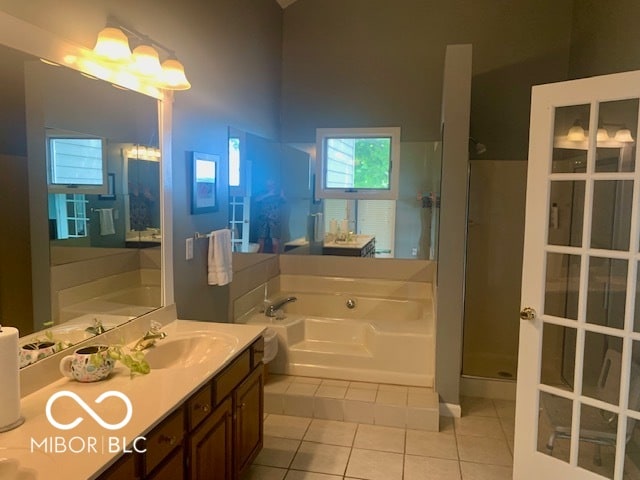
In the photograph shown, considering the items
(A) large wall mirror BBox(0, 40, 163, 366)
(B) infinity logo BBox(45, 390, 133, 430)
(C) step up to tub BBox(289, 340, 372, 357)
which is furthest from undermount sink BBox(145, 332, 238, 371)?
(C) step up to tub BBox(289, 340, 372, 357)

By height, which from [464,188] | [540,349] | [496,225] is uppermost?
[464,188]

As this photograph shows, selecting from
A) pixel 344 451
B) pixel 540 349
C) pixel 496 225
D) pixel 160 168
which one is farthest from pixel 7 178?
pixel 496 225

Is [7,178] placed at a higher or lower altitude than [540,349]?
higher

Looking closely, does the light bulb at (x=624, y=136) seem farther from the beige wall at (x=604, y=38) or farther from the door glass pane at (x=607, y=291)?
the beige wall at (x=604, y=38)

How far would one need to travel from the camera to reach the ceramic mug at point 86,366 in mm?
1831

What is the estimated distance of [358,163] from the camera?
4762mm

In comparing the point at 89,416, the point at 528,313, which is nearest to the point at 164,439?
the point at 89,416

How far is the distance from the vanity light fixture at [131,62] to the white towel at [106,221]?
60cm

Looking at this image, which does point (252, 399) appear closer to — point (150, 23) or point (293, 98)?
point (150, 23)

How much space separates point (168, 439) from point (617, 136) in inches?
90.1

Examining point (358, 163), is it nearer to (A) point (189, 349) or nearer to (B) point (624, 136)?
(B) point (624, 136)

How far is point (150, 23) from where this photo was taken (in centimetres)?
251

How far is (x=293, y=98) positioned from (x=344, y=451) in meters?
3.26

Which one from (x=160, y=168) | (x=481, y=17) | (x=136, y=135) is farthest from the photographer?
(x=481, y=17)
